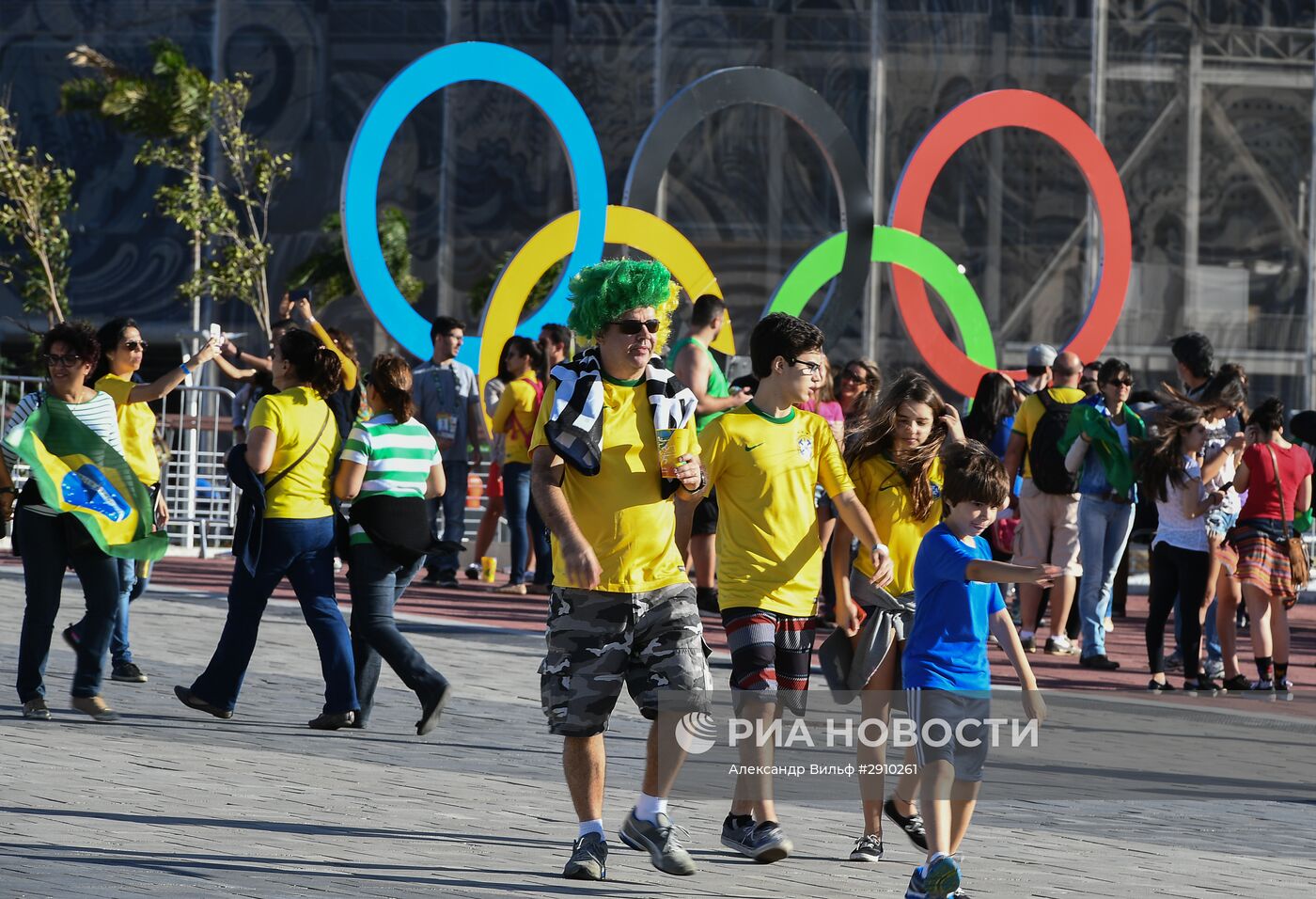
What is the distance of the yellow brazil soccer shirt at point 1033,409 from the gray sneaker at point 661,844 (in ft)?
18.9

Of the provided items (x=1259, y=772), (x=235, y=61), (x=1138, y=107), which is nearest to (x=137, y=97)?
(x=235, y=61)

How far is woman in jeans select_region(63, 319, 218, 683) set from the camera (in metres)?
7.86

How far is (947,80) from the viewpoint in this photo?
96.1 feet

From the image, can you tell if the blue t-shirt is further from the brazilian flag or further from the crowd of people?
the brazilian flag

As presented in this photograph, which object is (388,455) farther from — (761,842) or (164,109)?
(164,109)

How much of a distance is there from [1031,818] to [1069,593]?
4.66 meters

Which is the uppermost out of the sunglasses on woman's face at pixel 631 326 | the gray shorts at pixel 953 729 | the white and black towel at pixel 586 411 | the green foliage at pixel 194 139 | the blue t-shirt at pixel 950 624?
the green foliage at pixel 194 139

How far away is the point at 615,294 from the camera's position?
16.6 feet

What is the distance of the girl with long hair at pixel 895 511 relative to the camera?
217 inches

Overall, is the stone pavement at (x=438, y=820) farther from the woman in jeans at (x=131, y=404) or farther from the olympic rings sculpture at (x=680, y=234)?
the olympic rings sculpture at (x=680, y=234)

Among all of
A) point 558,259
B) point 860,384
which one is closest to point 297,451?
point 860,384

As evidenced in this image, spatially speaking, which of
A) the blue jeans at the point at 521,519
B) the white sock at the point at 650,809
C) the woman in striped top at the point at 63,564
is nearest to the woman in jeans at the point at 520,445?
the blue jeans at the point at 521,519

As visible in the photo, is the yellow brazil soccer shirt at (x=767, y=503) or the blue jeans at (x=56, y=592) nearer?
the yellow brazil soccer shirt at (x=767, y=503)

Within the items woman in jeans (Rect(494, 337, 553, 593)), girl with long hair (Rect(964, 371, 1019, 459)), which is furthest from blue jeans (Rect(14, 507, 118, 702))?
girl with long hair (Rect(964, 371, 1019, 459))
